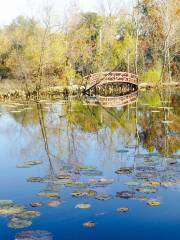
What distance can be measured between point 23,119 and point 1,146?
537 centimetres

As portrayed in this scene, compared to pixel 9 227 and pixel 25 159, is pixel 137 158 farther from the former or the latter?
pixel 9 227

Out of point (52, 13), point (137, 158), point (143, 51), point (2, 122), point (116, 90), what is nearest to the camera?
point (137, 158)

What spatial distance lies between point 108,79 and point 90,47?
6.10 metres

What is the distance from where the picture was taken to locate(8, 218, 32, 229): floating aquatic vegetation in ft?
20.1

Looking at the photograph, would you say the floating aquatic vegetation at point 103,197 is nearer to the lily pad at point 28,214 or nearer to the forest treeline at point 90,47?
the lily pad at point 28,214

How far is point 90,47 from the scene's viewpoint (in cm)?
3778

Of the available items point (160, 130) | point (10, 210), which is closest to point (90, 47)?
point (160, 130)

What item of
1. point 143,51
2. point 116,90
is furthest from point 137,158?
point 143,51

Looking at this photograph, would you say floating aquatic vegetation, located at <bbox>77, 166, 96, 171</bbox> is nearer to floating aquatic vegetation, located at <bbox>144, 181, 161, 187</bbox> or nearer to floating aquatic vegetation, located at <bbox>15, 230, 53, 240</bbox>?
floating aquatic vegetation, located at <bbox>144, 181, 161, 187</bbox>

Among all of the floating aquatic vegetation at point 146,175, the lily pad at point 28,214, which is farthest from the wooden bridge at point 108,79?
the lily pad at point 28,214

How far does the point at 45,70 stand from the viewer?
3192 cm

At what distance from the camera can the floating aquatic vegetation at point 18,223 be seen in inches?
241

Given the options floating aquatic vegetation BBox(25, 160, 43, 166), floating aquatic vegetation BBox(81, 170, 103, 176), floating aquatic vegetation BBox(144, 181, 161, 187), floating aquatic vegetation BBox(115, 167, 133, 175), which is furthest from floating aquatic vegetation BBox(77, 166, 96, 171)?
floating aquatic vegetation BBox(144, 181, 161, 187)

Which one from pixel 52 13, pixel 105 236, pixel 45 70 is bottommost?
pixel 105 236
